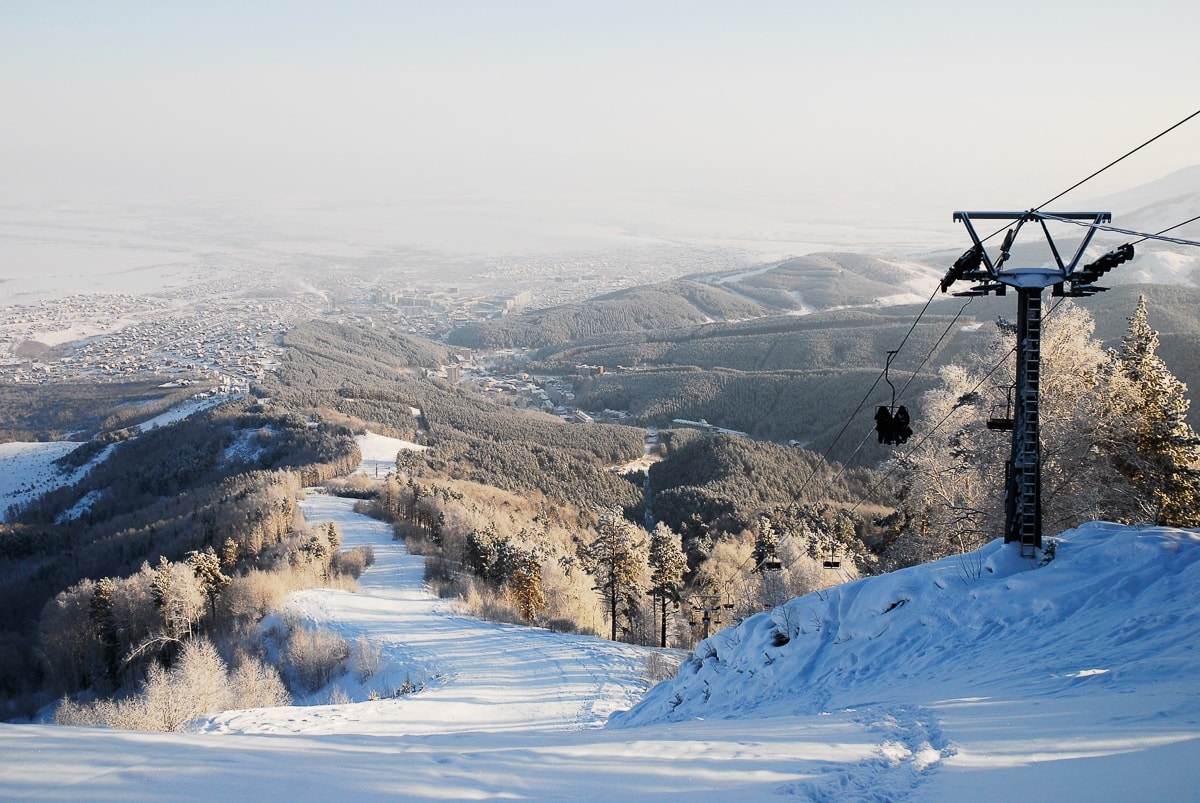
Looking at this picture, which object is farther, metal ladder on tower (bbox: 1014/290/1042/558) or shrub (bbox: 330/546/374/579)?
shrub (bbox: 330/546/374/579)

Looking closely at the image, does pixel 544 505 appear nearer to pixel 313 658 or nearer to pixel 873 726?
pixel 313 658

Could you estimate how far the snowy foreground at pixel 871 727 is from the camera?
17.3 ft

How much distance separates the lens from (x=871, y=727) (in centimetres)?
729

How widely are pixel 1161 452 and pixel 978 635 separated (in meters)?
11.8

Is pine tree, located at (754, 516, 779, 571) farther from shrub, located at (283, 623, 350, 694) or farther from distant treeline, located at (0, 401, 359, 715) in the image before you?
distant treeline, located at (0, 401, 359, 715)

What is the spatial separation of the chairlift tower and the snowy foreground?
2.29ft

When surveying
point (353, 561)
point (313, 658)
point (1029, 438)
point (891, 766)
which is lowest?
point (353, 561)

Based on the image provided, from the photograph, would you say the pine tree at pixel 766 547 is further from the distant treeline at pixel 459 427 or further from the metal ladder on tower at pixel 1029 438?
the distant treeline at pixel 459 427

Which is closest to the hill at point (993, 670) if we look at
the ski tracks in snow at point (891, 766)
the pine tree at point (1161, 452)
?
the ski tracks in snow at point (891, 766)

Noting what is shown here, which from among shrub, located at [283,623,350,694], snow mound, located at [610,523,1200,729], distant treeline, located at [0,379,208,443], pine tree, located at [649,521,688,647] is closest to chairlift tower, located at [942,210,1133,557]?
snow mound, located at [610,523,1200,729]

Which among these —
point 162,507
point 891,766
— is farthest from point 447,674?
point 162,507

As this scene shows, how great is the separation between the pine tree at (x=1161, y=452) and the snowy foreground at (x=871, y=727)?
8.48m

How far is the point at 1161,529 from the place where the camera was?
10586mm

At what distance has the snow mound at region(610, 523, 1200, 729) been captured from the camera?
789cm
